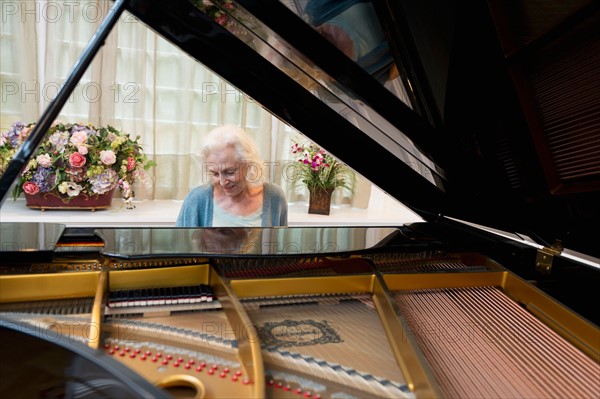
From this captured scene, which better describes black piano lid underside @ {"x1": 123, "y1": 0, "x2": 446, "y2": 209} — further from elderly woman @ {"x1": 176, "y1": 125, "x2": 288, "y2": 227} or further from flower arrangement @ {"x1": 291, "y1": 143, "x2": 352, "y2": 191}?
flower arrangement @ {"x1": 291, "y1": 143, "x2": 352, "y2": 191}

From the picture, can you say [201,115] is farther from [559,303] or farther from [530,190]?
[559,303]

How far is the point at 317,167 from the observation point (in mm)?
3479

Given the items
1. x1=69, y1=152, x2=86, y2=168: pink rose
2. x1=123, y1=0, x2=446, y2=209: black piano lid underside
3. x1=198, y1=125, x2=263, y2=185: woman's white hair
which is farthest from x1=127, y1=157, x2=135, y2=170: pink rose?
x1=123, y1=0, x2=446, y2=209: black piano lid underside

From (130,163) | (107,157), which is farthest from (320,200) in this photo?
(107,157)

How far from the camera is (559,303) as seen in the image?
1138 millimetres

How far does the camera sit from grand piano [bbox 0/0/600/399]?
37.3 inches

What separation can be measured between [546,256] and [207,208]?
6.07 feet

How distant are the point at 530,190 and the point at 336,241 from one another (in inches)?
24.6

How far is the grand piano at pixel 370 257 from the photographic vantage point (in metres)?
0.95

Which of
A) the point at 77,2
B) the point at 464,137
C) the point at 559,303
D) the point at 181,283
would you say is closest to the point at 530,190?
the point at 464,137

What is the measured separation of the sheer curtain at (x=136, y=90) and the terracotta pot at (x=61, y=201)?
48 centimetres

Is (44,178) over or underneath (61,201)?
over

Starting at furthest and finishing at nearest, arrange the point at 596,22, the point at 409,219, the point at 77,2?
the point at 409,219
the point at 77,2
the point at 596,22

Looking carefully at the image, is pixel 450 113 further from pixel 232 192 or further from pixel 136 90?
pixel 136 90
